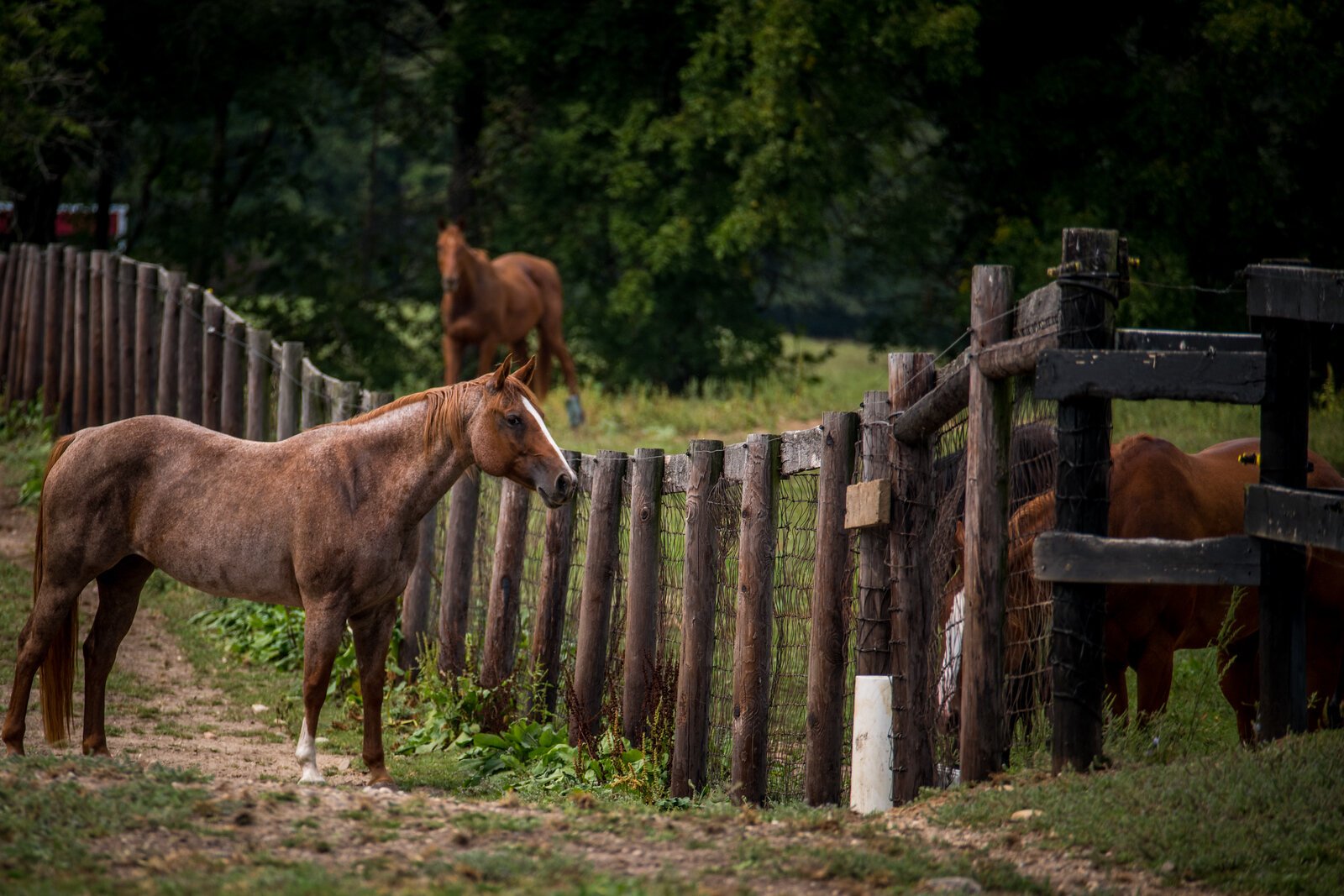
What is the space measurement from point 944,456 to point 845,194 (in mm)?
14864

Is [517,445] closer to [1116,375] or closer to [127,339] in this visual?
[1116,375]

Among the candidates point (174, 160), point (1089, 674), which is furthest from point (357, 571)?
point (174, 160)

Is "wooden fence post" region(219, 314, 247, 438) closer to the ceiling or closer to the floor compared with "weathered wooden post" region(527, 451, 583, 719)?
closer to the ceiling

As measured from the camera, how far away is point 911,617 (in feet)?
20.2

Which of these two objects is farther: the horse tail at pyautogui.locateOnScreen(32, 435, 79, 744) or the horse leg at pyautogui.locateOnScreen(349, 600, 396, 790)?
the horse tail at pyautogui.locateOnScreen(32, 435, 79, 744)

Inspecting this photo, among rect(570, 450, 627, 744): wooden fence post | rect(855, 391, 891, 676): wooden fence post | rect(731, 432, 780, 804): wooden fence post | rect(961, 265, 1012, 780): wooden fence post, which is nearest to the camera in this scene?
rect(961, 265, 1012, 780): wooden fence post

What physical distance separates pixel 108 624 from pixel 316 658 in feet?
4.67

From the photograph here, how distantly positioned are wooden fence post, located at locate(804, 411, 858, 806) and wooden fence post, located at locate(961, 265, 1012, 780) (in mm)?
807

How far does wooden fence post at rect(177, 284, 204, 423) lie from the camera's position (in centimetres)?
1345

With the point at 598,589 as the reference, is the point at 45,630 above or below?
below

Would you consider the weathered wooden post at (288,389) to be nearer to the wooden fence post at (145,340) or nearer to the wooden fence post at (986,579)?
the wooden fence post at (145,340)

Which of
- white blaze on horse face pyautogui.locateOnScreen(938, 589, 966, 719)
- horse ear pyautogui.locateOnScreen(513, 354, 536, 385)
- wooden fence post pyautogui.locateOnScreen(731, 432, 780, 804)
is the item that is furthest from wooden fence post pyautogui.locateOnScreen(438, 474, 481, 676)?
white blaze on horse face pyautogui.locateOnScreen(938, 589, 966, 719)

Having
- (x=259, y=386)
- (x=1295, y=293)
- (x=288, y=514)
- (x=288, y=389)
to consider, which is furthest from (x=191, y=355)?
(x=1295, y=293)

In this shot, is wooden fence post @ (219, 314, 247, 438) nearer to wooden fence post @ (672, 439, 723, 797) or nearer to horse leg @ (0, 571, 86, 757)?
horse leg @ (0, 571, 86, 757)
